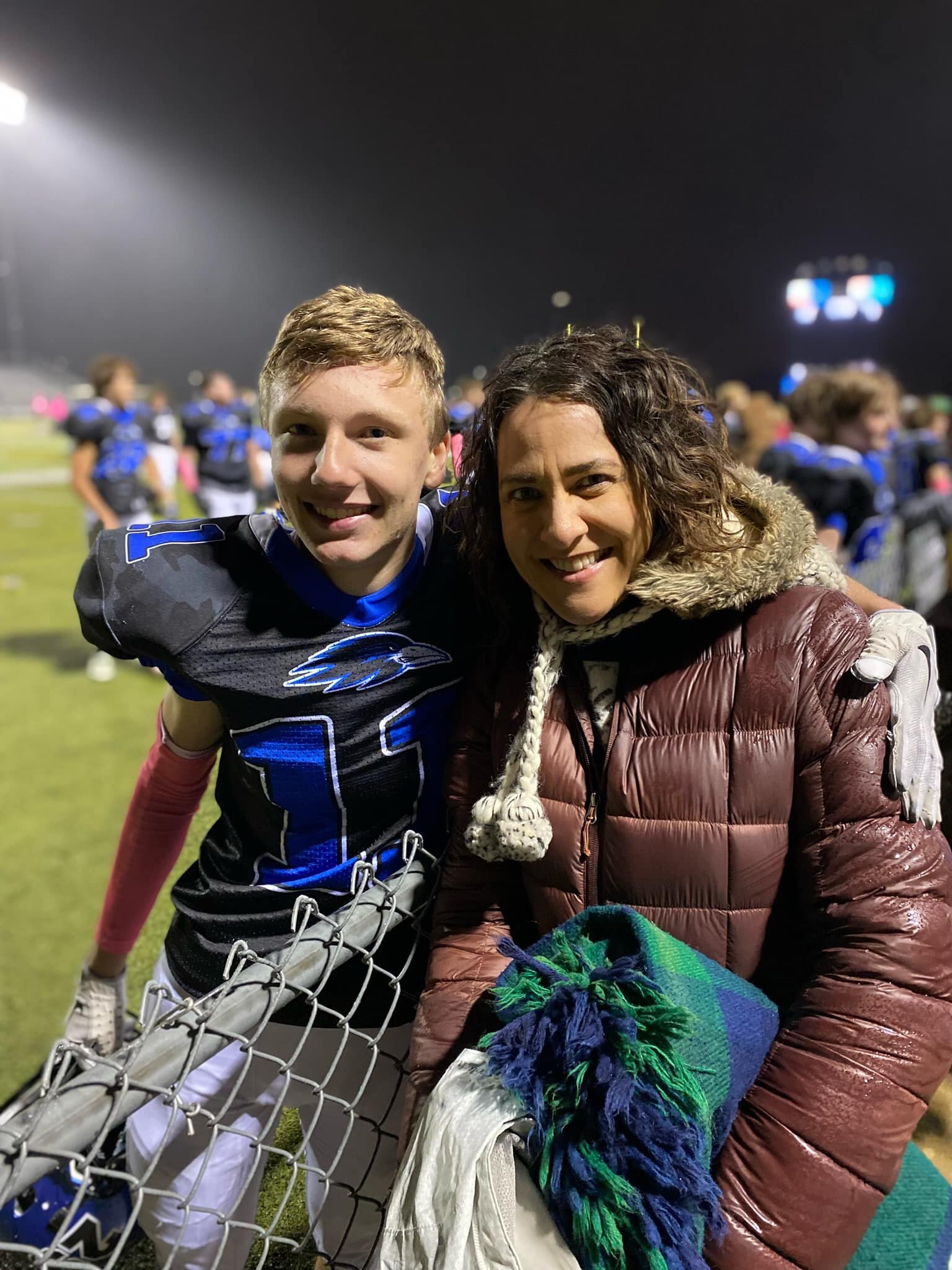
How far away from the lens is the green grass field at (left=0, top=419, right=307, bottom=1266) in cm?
207

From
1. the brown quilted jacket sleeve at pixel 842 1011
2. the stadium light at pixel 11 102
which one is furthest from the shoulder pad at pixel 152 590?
the stadium light at pixel 11 102

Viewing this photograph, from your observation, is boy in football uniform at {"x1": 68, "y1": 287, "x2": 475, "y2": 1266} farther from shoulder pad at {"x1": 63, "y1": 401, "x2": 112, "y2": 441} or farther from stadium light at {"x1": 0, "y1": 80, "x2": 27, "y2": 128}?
stadium light at {"x1": 0, "y1": 80, "x2": 27, "y2": 128}

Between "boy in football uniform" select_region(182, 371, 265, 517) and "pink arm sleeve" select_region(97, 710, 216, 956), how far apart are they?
462 cm

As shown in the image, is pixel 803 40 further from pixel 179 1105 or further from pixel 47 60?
pixel 179 1105

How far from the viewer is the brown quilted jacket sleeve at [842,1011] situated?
2.24ft

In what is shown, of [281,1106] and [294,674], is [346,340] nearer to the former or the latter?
[294,674]

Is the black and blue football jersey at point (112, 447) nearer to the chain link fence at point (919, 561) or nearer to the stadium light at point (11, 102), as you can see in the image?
the chain link fence at point (919, 561)

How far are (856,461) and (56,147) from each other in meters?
11.4

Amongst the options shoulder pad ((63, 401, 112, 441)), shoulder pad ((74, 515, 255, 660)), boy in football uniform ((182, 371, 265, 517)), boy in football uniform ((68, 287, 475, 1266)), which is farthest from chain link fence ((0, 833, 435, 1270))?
boy in football uniform ((182, 371, 265, 517))

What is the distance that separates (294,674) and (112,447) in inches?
171

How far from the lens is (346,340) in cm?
95

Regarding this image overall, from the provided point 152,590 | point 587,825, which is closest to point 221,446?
point 152,590

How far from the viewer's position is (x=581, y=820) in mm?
853

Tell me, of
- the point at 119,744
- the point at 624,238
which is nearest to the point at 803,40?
the point at 624,238
